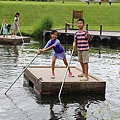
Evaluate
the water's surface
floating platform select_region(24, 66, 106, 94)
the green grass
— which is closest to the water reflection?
the water's surface

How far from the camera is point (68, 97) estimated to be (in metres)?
13.3

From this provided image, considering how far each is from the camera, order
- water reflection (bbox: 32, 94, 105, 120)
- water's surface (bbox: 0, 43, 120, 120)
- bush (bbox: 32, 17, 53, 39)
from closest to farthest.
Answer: water's surface (bbox: 0, 43, 120, 120)
water reflection (bbox: 32, 94, 105, 120)
bush (bbox: 32, 17, 53, 39)

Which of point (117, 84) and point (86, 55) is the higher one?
point (86, 55)

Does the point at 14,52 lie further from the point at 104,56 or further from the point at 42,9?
the point at 42,9

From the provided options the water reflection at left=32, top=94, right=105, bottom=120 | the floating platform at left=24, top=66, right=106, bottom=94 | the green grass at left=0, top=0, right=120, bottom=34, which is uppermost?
the green grass at left=0, top=0, right=120, bottom=34

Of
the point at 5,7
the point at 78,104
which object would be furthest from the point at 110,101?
the point at 5,7

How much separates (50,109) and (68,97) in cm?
147

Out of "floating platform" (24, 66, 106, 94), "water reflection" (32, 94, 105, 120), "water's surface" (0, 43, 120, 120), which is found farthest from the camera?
"floating platform" (24, 66, 106, 94)

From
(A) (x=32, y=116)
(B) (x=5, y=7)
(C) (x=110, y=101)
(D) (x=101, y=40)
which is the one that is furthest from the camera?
(B) (x=5, y=7)

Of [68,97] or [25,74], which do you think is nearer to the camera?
[68,97]

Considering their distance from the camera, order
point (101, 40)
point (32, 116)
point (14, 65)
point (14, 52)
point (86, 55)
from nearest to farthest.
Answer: point (32, 116)
point (86, 55)
point (14, 65)
point (14, 52)
point (101, 40)

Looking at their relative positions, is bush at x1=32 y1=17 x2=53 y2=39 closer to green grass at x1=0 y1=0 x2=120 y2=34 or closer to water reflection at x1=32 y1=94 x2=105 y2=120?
green grass at x1=0 y1=0 x2=120 y2=34

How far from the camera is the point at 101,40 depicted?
3422 centimetres

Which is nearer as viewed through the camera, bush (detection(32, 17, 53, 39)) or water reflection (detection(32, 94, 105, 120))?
water reflection (detection(32, 94, 105, 120))
